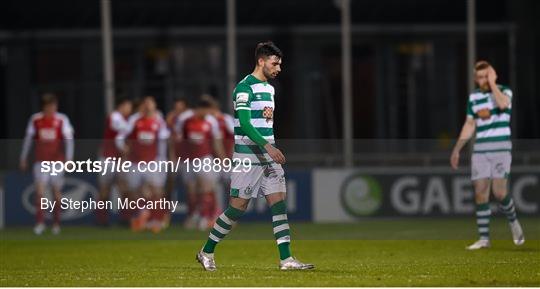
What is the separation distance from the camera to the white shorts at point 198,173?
73.7ft

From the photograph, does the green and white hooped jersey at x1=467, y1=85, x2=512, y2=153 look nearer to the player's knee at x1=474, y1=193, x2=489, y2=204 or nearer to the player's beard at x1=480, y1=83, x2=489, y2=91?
the player's beard at x1=480, y1=83, x2=489, y2=91

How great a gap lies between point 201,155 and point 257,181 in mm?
9221

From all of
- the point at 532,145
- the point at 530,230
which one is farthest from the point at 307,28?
the point at 530,230

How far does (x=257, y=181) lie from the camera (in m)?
13.3

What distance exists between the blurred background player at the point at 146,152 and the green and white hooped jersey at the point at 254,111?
8713mm

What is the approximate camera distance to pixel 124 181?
22.3 meters

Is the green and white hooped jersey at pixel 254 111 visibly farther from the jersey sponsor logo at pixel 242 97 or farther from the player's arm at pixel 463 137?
the player's arm at pixel 463 137

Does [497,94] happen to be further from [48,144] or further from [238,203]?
[48,144]

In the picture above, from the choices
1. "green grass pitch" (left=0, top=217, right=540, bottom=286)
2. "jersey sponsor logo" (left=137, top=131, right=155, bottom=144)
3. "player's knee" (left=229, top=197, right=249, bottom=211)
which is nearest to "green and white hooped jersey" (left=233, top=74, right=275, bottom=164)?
"player's knee" (left=229, top=197, right=249, bottom=211)

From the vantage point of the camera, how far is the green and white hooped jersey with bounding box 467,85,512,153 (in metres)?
16.6

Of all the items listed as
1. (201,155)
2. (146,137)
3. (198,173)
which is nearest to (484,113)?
(201,155)

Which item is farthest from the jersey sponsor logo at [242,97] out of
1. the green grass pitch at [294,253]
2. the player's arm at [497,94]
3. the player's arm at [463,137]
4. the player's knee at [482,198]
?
the player's knee at [482,198]

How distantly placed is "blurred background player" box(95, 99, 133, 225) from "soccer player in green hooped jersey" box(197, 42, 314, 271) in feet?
30.4

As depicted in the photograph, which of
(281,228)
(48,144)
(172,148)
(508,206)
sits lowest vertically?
(508,206)
